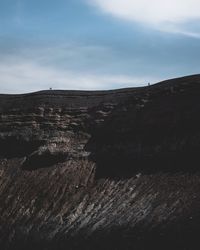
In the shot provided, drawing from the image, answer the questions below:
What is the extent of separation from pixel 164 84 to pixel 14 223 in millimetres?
15953

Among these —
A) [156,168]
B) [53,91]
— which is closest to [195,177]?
[156,168]

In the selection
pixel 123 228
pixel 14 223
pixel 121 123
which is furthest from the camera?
pixel 121 123

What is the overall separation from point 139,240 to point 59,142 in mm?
20677

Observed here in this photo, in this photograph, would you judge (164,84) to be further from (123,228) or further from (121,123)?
(123,228)

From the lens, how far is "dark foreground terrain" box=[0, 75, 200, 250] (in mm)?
41594

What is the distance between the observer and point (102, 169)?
5300 centimetres

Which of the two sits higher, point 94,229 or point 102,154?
point 102,154

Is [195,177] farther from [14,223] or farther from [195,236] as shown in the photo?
[14,223]

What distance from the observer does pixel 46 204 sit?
1983 inches

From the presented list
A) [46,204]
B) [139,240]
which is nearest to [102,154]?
[46,204]

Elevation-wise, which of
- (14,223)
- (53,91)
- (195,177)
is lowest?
(14,223)

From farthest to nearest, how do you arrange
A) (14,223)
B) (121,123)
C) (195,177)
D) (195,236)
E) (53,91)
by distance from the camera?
1. (53,91)
2. (121,123)
3. (14,223)
4. (195,177)
5. (195,236)

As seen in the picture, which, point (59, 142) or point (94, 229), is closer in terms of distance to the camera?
point (94, 229)

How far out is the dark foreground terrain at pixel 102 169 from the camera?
41.6 meters
